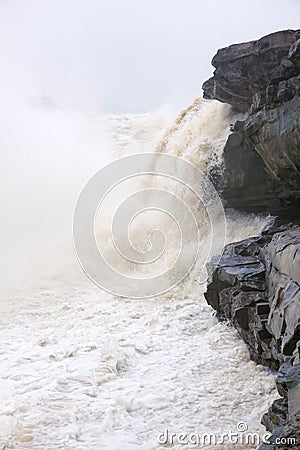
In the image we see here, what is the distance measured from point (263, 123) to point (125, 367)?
284 centimetres

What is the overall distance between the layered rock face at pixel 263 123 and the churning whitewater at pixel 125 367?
20.3 inches

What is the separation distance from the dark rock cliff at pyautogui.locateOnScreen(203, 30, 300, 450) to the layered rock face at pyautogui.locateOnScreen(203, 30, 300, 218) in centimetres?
1

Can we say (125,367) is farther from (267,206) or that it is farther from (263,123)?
(267,206)

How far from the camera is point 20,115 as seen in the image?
15531 mm

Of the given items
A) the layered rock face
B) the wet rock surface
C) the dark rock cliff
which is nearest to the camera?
the wet rock surface

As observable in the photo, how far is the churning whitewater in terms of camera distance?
3352 millimetres

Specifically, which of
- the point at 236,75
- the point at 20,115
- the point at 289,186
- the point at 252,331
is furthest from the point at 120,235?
the point at 20,115

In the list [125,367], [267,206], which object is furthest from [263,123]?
[125,367]

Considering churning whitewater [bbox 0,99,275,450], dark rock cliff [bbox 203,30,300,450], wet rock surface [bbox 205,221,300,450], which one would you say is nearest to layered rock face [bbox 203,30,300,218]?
dark rock cliff [bbox 203,30,300,450]

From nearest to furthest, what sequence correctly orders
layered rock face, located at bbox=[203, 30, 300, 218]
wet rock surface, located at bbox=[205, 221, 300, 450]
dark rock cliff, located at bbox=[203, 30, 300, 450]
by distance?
wet rock surface, located at bbox=[205, 221, 300, 450], dark rock cliff, located at bbox=[203, 30, 300, 450], layered rock face, located at bbox=[203, 30, 300, 218]

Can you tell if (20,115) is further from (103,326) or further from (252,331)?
(252,331)

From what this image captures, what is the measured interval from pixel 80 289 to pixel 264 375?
4.64 m

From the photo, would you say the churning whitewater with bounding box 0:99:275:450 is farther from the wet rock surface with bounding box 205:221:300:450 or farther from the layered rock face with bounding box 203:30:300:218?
the layered rock face with bounding box 203:30:300:218

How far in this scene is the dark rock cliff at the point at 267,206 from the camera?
3.29 metres
